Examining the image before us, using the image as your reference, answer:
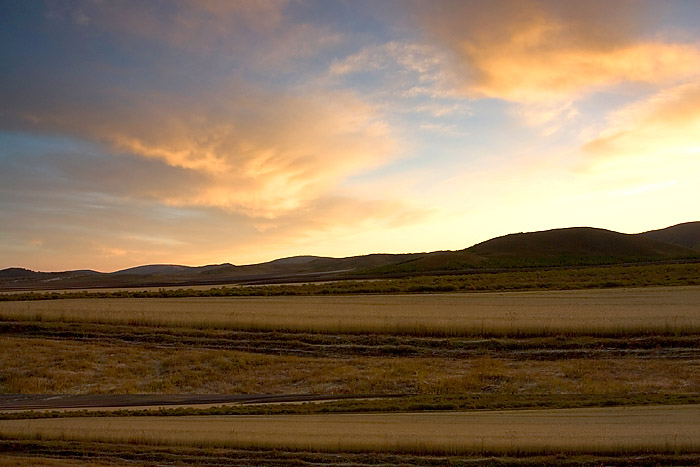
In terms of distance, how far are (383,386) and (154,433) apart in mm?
10930

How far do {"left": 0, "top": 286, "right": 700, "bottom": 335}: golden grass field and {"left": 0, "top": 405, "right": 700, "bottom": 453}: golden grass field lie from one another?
38.6ft

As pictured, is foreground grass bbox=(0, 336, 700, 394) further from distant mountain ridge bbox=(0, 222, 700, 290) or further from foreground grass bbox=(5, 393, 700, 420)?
distant mountain ridge bbox=(0, 222, 700, 290)

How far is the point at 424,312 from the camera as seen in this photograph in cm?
3778

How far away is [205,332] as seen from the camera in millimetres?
34000

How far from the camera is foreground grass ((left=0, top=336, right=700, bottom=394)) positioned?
83.6 feet

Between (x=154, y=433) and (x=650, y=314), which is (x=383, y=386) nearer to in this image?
(x=154, y=433)

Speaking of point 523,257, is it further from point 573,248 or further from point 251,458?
point 251,458

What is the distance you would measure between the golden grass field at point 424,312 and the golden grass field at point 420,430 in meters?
11.8

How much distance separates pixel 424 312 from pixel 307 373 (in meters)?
11.6

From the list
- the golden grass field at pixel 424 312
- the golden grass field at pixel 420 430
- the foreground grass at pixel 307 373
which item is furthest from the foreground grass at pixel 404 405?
the golden grass field at pixel 424 312

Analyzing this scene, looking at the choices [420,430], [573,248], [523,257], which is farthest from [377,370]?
[573,248]

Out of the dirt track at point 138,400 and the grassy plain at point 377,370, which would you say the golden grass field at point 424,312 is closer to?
the grassy plain at point 377,370

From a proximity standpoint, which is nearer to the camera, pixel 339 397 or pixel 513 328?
pixel 339 397

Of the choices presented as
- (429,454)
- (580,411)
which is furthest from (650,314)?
(429,454)
